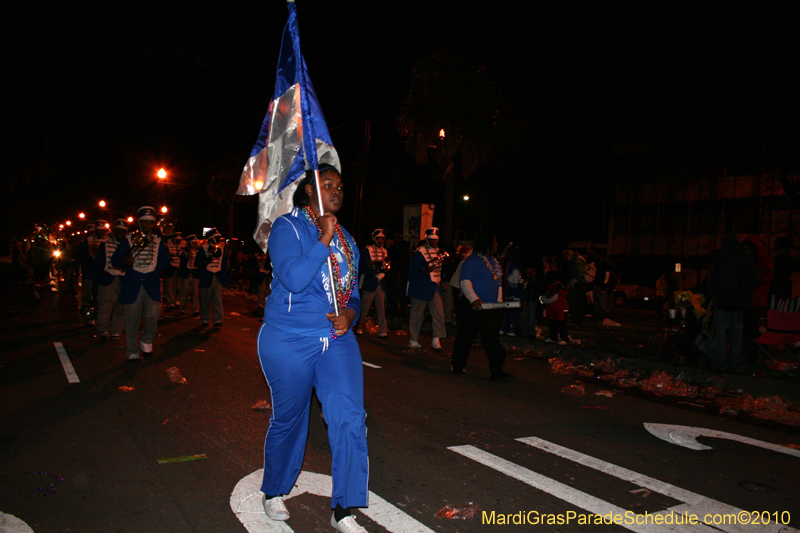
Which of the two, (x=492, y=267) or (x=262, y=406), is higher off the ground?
(x=492, y=267)

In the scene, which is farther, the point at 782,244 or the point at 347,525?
the point at 782,244

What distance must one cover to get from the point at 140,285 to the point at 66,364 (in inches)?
54.4

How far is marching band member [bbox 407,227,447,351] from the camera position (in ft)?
34.6

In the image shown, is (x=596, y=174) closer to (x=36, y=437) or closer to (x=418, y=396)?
(x=418, y=396)

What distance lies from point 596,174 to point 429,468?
31.7 meters

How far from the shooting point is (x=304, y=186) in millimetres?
3521

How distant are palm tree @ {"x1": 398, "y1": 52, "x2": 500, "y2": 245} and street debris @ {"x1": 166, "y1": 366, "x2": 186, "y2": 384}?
1366 centimetres

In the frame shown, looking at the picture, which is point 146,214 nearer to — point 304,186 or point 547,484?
point 304,186

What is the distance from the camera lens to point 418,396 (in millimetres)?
6852

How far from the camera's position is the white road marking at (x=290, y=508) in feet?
11.3

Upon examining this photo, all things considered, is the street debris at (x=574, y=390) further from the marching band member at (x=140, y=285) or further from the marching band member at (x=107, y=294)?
the marching band member at (x=107, y=294)

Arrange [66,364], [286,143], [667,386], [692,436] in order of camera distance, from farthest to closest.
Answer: [66,364]
[667,386]
[692,436]
[286,143]

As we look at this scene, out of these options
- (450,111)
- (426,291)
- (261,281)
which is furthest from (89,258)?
(450,111)

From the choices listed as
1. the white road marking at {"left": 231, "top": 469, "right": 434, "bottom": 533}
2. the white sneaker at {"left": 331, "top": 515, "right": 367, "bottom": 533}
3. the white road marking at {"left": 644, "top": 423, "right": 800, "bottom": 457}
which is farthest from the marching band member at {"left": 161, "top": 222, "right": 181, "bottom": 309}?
the white sneaker at {"left": 331, "top": 515, "right": 367, "bottom": 533}
